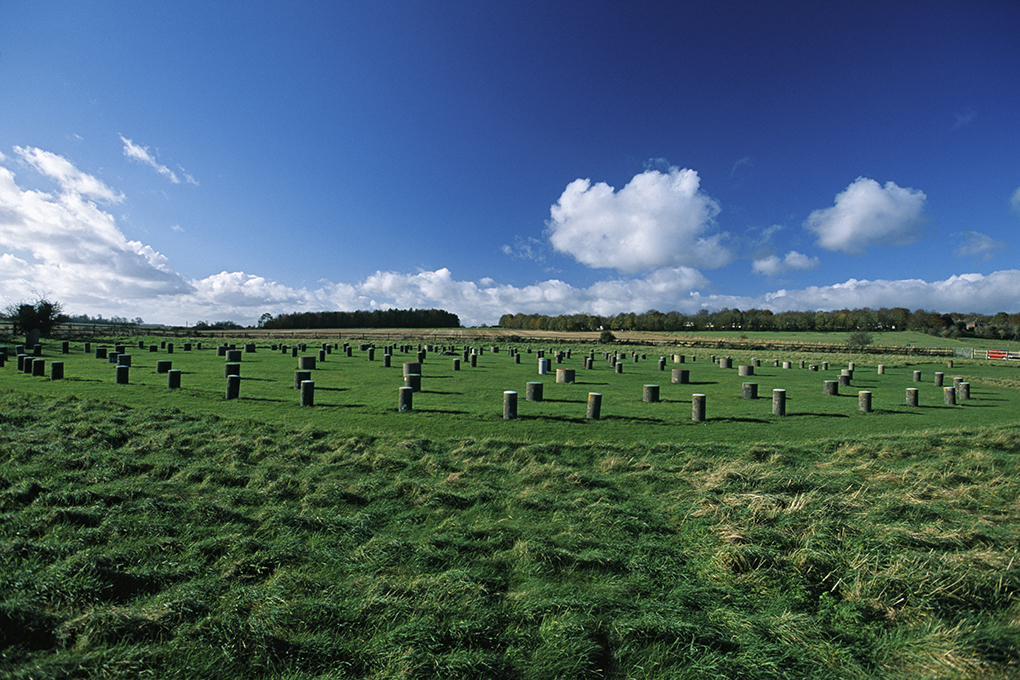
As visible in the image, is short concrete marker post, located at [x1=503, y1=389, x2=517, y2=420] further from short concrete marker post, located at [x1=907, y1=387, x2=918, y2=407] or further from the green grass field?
short concrete marker post, located at [x1=907, y1=387, x2=918, y2=407]

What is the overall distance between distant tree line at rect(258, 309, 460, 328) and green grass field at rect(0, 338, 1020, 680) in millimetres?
97049

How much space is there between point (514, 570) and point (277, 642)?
201 cm

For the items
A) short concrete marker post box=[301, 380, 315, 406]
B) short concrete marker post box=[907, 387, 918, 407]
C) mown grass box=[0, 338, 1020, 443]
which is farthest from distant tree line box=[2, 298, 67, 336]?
short concrete marker post box=[907, 387, 918, 407]

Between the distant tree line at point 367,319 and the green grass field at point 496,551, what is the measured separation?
97.0 m

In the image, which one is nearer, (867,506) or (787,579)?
(787,579)

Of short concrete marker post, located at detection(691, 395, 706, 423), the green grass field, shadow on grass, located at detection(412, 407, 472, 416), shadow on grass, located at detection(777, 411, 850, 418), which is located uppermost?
short concrete marker post, located at detection(691, 395, 706, 423)

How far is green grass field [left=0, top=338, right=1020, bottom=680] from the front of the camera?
315 cm

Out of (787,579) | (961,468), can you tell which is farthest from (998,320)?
(787,579)

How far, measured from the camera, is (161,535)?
470 cm

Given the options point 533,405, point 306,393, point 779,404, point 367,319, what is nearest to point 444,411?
point 533,405

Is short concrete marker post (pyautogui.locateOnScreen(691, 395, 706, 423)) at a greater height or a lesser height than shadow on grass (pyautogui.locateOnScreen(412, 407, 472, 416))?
greater

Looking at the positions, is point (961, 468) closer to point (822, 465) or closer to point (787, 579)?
point (822, 465)

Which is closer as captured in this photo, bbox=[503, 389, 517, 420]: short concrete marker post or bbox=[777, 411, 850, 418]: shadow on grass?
bbox=[503, 389, 517, 420]: short concrete marker post

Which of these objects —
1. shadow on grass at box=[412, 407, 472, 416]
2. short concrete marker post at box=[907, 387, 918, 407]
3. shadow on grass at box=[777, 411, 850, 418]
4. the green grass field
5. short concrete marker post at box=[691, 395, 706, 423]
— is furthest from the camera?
short concrete marker post at box=[907, 387, 918, 407]
